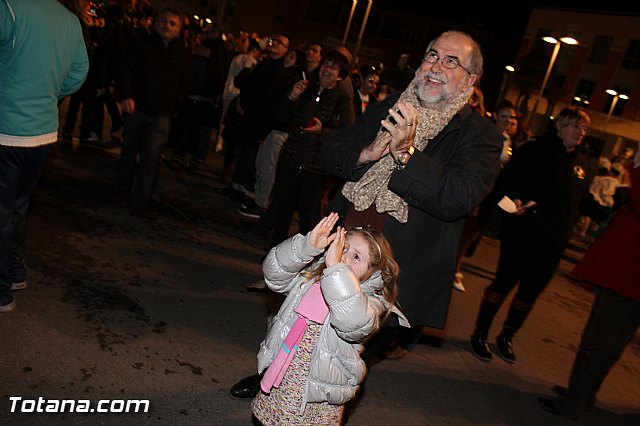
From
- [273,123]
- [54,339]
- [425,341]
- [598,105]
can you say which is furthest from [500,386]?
[598,105]

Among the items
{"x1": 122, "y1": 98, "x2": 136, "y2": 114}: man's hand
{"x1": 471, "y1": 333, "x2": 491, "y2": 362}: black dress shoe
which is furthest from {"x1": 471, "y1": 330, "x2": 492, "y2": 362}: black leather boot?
{"x1": 122, "y1": 98, "x2": 136, "y2": 114}: man's hand

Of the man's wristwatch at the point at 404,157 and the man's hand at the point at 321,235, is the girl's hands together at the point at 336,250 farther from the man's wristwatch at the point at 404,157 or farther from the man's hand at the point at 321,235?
the man's wristwatch at the point at 404,157

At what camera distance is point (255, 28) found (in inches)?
2282

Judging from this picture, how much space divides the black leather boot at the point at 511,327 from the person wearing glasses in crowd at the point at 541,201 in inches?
3.2

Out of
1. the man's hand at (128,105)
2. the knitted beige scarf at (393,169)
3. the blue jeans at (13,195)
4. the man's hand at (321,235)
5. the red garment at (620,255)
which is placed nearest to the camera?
the man's hand at (321,235)

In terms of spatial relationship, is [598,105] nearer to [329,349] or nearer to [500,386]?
[500,386]

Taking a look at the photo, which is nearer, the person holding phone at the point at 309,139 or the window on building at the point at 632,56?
the person holding phone at the point at 309,139

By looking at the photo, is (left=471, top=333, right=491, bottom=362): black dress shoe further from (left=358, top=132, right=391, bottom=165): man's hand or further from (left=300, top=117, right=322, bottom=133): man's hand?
(left=358, top=132, right=391, bottom=165): man's hand

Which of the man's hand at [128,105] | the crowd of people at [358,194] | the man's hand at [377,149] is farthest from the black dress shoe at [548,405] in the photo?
the man's hand at [128,105]

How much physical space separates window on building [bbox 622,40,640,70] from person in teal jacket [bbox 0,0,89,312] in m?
36.3

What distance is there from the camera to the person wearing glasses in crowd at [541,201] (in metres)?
4.99

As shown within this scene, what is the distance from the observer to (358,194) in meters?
2.96

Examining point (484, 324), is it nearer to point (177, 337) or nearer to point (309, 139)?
point (309, 139)

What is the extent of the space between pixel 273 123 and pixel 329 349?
4.85 m
